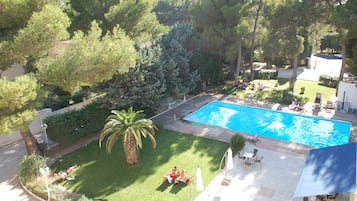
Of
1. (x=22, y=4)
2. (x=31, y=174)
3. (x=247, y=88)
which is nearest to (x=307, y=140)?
(x=247, y=88)

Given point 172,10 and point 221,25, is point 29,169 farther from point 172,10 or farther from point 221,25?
point 172,10

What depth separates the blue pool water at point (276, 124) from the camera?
22.2 meters

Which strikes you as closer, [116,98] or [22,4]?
[22,4]

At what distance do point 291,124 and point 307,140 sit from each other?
3638 mm

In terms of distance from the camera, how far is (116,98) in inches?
907

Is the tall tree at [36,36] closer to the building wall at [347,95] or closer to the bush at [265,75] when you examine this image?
the building wall at [347,95]

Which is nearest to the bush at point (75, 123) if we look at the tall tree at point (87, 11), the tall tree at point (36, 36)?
the tall tree at point (36, 36)

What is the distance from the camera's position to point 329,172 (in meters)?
13.0

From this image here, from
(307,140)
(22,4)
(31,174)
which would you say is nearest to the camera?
(22,4)

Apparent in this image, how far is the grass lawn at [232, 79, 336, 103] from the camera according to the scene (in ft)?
99.7

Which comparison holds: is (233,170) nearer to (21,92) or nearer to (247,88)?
(21,92)

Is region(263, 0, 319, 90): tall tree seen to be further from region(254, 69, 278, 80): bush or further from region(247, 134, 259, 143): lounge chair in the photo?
region(247, 134, 259, 143): lounge chair

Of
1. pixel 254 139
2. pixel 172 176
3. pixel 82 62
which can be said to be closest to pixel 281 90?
pixel 254 139

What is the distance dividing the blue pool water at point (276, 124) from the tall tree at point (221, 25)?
695 cm
